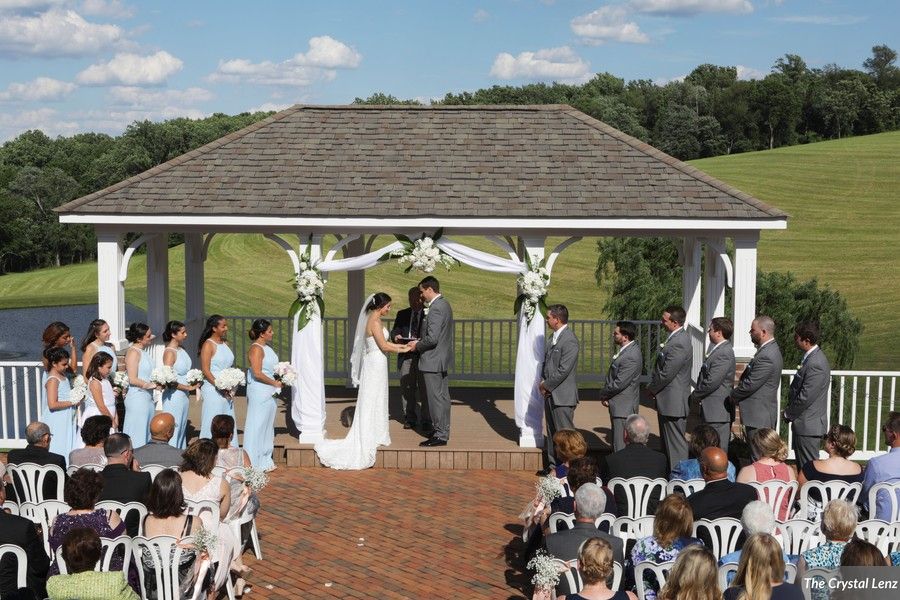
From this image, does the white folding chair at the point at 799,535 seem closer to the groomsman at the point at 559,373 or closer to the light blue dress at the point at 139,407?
the groomsman at the point at 559,373

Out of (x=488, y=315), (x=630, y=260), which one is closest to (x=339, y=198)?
(x=630, y=260)

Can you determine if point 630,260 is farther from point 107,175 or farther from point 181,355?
point 107,175

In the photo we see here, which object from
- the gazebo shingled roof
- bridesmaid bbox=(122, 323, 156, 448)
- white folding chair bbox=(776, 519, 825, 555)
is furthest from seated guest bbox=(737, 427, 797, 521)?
bridesmaid bbox=(122, 323, 156, 448)

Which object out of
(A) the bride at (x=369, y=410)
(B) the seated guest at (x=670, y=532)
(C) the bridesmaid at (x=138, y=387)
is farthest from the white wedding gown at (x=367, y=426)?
(B) the seated guest at (x=670, y=532)

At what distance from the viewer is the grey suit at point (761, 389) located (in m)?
9.75

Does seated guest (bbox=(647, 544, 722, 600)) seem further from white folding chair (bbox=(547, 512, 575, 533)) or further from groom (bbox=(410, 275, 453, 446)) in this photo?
groom (bbox=(410, 275, 453, 446))

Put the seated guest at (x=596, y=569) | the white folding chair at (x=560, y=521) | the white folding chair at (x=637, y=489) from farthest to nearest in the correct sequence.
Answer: the white folding chair at (x=637, y=489), the white folding chair at (x=560, y=521), the seated guest at (x=596, y=569)

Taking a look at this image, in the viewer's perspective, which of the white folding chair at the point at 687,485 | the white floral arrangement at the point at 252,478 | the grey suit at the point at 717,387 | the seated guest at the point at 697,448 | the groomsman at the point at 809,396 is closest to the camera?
the seated guest at the point at 697,448

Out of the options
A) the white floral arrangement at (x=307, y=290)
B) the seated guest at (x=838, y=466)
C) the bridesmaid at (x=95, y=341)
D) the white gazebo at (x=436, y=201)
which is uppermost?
the white gazebo at (x=436, y=201)

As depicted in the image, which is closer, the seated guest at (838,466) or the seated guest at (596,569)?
the seated guest at (596,569)

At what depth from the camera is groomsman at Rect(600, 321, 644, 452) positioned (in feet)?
33.3

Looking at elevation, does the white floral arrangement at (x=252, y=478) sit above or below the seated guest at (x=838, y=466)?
below

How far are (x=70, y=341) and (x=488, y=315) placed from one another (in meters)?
32.5

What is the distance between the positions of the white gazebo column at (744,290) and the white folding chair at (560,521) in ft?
17.7
